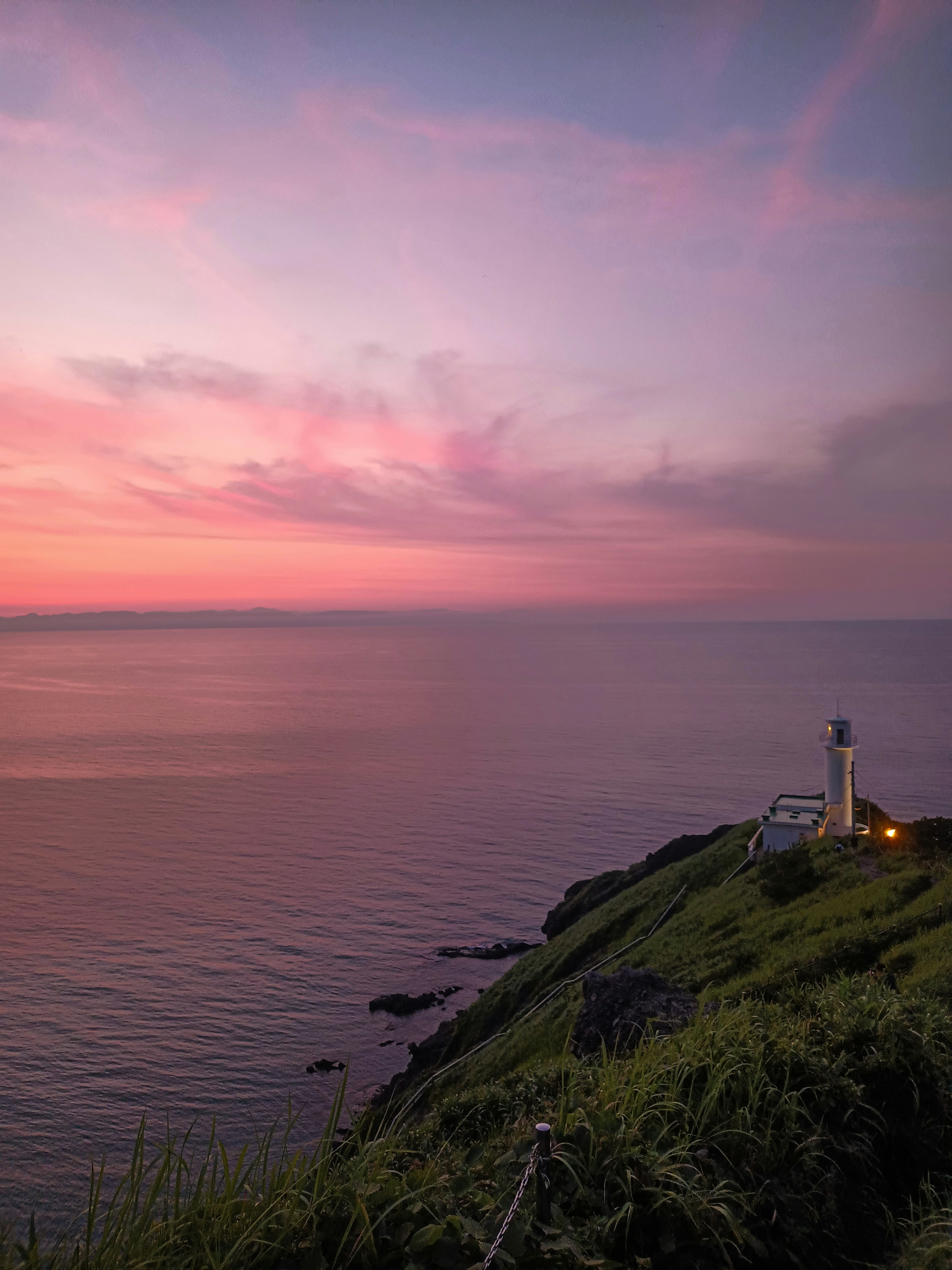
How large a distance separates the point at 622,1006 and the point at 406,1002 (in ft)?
85.9

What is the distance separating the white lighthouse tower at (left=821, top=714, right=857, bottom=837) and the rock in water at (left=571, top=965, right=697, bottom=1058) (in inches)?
889

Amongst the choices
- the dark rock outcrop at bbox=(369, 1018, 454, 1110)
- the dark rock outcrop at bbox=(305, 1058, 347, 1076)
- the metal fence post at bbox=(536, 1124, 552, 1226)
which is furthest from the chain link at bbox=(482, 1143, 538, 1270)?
the dark rock outcrop at bbox=(305, 1058, 347, 1076)

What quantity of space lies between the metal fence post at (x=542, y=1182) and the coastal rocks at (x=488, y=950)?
39092 millimetres

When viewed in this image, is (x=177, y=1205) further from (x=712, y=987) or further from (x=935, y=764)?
(x=935, y=764)

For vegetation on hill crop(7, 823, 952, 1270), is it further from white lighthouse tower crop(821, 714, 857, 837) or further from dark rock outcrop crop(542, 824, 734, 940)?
dark rock outcrop crop(542, 824, 734, 940)

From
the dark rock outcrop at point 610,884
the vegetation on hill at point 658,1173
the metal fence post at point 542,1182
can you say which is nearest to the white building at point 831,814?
the dark rock outcrop at point 610,884

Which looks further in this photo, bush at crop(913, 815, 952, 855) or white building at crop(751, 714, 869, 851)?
white building at crop(751, 714, 869, 851)

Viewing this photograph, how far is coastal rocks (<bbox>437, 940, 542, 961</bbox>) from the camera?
138 feet

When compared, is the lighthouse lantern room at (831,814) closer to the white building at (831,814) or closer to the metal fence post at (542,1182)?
the white building at (831,814)

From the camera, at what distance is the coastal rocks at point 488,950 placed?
42.2 m

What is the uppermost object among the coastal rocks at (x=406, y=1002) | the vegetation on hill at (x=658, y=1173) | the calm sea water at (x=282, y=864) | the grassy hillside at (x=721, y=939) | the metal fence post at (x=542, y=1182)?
the metal fence post at (x=542, y=1182)

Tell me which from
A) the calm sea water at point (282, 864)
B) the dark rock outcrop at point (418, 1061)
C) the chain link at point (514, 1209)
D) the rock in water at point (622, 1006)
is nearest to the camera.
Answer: the chain link at point (514, 1209)

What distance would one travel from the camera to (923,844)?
1077 inches

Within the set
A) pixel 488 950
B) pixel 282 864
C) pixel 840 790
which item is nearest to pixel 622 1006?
pixel 840 790
